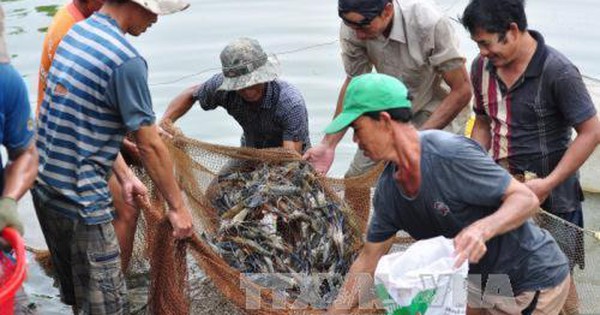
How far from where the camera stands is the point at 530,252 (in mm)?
4098

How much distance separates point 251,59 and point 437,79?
1.18 m

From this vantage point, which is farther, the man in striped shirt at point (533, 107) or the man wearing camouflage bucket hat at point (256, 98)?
the man wearing camouflage bucket hat at point (256, 98)

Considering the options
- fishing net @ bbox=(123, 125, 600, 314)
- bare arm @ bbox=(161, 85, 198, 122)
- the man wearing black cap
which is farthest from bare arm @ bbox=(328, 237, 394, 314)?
bare arm @ bbox=(161, 85, 198, 122)

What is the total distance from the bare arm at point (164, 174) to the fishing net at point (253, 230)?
0.14 metres

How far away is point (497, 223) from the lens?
3814 mm

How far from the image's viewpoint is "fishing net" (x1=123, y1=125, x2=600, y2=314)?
5027mm

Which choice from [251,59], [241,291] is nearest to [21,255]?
[241,291]

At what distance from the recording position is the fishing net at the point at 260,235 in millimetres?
5027

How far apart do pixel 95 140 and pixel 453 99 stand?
2212 millimetres

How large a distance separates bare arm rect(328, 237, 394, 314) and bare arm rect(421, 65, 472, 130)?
1.59 metres

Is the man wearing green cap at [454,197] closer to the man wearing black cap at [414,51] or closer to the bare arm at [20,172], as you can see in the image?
the bare arm at [20,172]

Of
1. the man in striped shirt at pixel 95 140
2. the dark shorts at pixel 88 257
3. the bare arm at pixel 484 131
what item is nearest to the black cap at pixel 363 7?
the bare arm at pixel 484 131

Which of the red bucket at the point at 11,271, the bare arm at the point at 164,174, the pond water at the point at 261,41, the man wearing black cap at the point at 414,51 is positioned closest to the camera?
the red bucket at the point at 11,271

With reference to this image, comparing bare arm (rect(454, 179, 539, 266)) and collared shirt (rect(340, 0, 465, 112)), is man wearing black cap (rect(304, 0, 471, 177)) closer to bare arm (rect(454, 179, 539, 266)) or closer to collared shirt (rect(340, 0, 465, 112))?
collared shirt (rect(340, 0, 465, 112))
